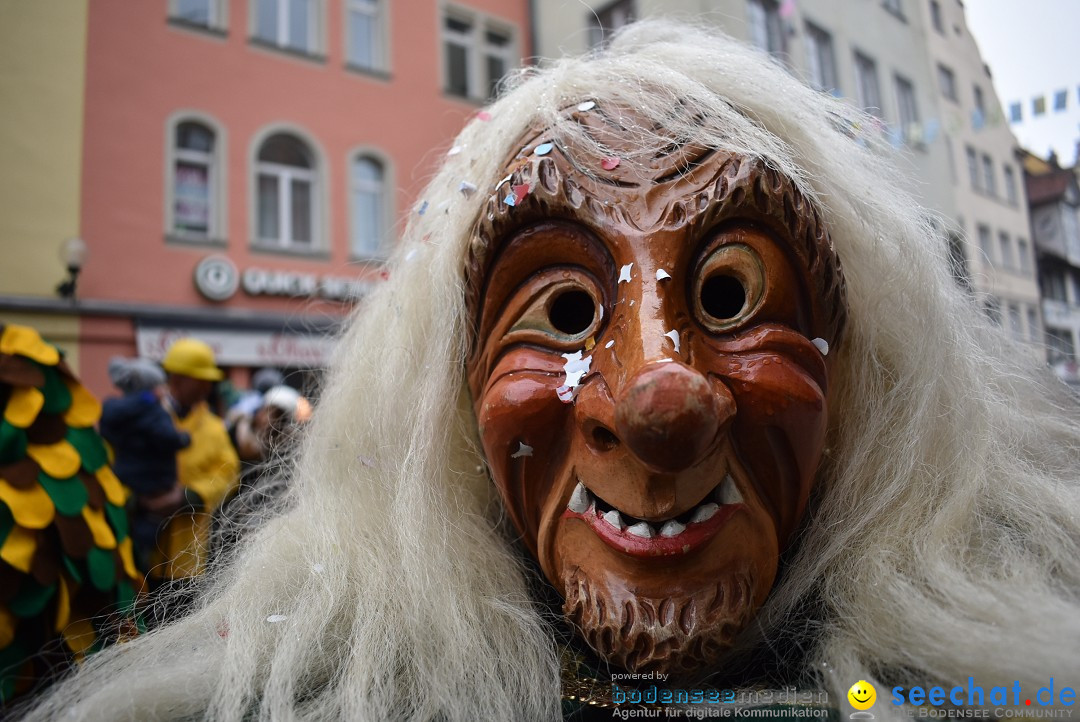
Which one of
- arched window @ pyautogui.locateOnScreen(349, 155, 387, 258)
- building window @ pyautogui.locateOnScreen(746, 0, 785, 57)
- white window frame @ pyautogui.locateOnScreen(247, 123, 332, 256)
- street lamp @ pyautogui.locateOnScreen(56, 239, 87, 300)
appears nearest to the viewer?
building window @ pyautogui.locateOnScreen(746, 0, 785, 57)

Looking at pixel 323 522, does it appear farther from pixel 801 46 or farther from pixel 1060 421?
pixel 801 46

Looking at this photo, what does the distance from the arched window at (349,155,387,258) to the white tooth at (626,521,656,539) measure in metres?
7.71

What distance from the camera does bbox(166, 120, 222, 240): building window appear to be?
23.6ft

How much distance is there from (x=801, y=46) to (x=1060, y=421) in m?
1.09

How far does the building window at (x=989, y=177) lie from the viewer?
1721 millimetres

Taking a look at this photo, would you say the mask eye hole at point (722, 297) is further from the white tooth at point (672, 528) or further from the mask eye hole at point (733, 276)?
the white tooth at point (672, 528)

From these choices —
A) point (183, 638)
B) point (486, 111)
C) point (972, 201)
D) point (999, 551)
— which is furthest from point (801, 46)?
point (183, 638)

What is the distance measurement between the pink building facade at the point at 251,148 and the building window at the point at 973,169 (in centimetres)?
508

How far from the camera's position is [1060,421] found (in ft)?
4.53

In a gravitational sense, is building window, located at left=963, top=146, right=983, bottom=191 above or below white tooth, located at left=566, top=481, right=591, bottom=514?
above

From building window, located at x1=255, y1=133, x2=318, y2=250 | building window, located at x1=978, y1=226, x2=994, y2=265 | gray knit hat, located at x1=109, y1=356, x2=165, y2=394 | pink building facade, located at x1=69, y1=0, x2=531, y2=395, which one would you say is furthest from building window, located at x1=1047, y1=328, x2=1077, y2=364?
building window, located at x1=255, y1=133, x2=318, y2=250

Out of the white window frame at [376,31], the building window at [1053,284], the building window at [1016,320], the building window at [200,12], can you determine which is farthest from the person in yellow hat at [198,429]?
the white window frame at [376,31]

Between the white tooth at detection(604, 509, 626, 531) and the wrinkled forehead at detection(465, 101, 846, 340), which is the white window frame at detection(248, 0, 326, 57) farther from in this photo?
the white tooth at detection(604, 509, 626, 531)

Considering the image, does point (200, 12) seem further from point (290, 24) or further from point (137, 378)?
point (137, 378)
